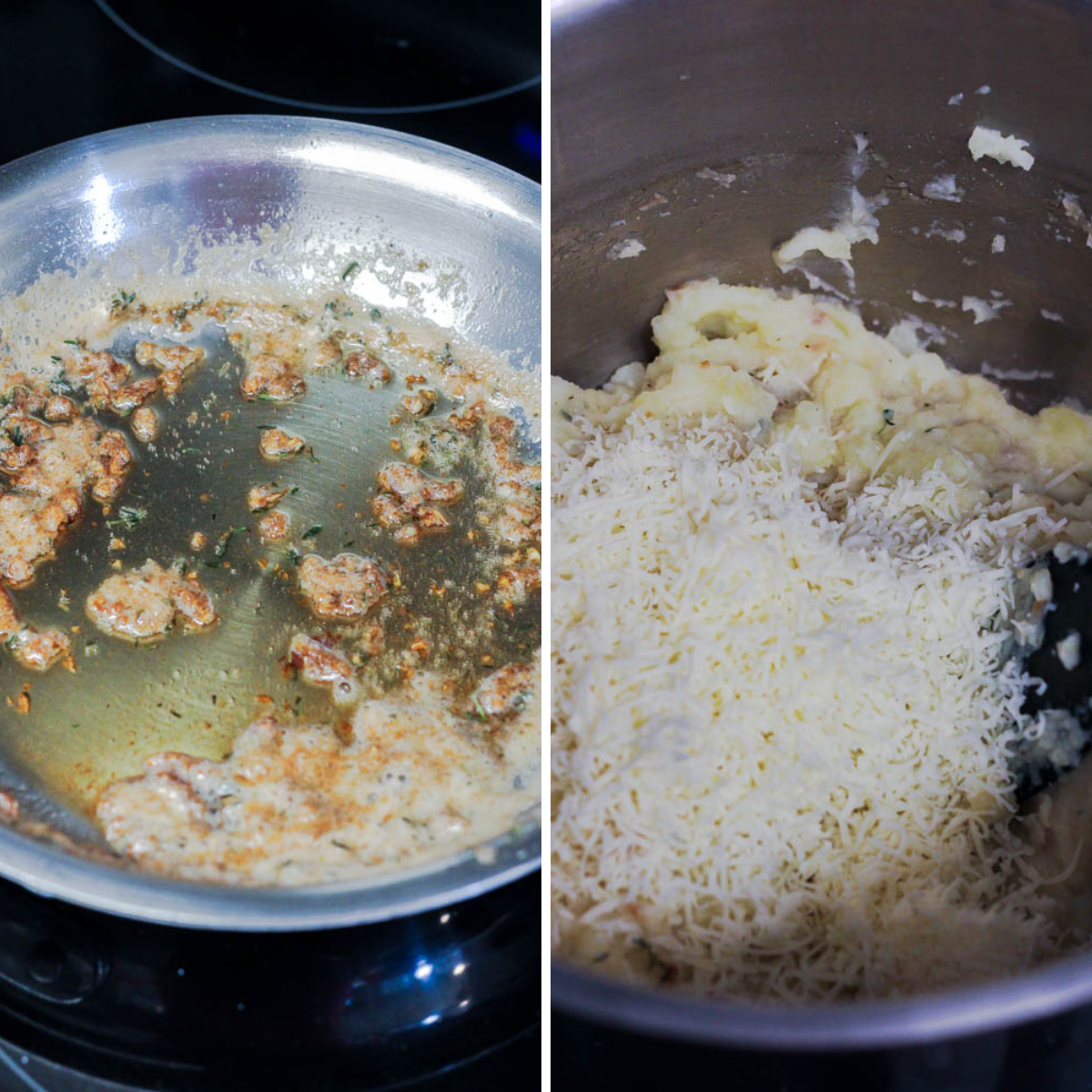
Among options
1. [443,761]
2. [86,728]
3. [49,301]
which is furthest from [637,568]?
[49,301]

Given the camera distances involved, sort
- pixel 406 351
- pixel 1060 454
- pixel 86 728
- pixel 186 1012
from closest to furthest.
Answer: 1. pixel 186 1012
2. pixel 86 728
3. pixel 1060 454
4. pixel 406 351

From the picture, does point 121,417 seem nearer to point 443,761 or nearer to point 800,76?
point 443,761

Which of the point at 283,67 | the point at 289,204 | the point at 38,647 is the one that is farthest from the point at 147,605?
the point at 283,67

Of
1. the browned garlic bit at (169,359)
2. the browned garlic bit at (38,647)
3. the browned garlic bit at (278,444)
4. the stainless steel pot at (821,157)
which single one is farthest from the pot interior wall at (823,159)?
the browned garlic bit at (38,647)

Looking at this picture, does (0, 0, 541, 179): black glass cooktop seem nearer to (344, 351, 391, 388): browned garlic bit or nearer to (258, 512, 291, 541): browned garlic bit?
(344, 351, 391, 388): browned garlic bit

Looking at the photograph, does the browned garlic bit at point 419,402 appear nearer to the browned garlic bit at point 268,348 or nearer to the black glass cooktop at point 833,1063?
the browned garlic bit at point 268,348

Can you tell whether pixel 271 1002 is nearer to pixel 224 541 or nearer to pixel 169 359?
pixel 224 541
